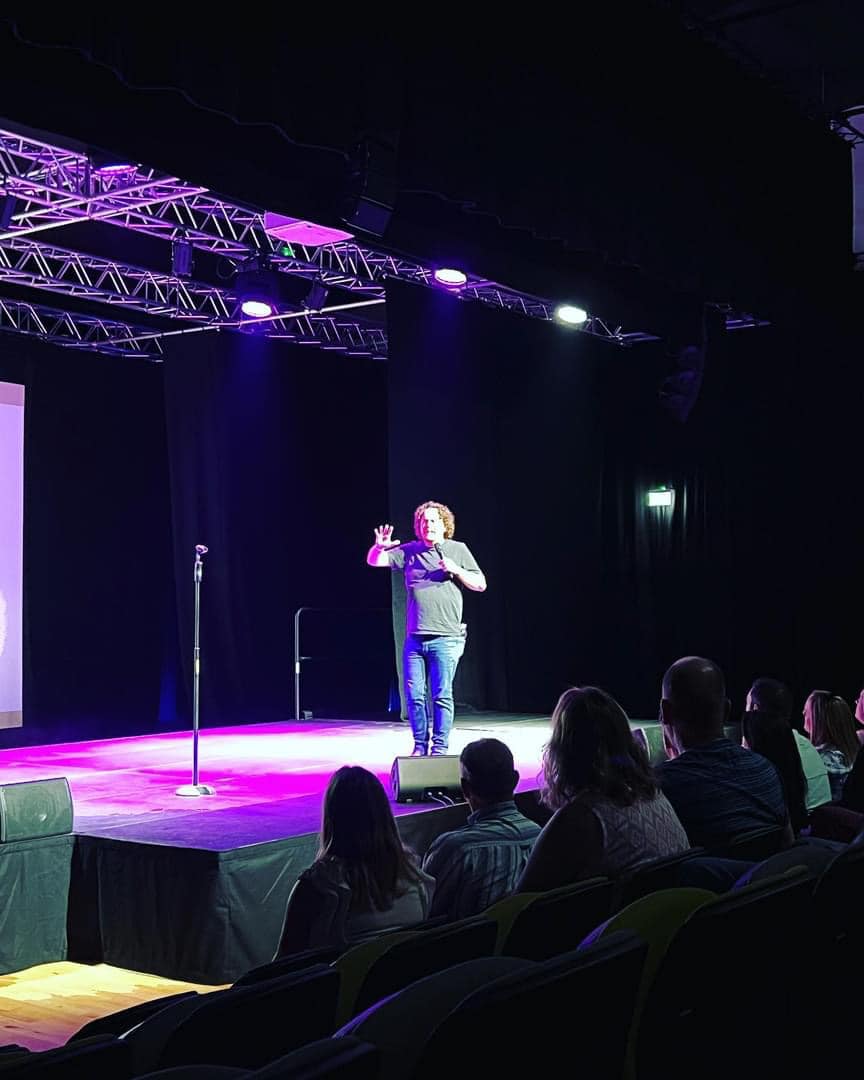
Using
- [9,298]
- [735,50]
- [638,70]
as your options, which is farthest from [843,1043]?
[9,298]

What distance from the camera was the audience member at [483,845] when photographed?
282cm

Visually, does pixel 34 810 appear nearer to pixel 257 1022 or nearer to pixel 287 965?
pixel 287 965

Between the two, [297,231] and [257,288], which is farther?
[257,288]

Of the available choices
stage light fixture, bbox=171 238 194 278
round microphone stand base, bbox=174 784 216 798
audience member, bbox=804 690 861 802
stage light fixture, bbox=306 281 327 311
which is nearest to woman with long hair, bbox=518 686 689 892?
audience member, bbox=804 690 861 802

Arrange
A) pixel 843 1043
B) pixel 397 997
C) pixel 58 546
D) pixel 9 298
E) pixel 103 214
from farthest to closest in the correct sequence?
pixel 58 546
pixel 9 298
pixel 103 214
pixel 843 1043
pixel 397 997

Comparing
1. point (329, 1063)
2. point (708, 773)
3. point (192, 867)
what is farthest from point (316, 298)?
point (329, 1063)

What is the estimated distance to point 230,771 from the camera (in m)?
7.07

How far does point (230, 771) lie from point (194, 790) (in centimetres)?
113

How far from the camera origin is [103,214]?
7836 millimetres

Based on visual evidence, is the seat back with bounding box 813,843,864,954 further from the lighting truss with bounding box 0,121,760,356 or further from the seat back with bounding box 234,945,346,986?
the lighting truss with bounding box 0,121,760,356

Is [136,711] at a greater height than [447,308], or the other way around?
[447,308]

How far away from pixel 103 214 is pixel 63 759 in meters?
3.36

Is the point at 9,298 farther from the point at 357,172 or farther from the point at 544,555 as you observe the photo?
the point at 357,172

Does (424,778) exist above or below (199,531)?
below
